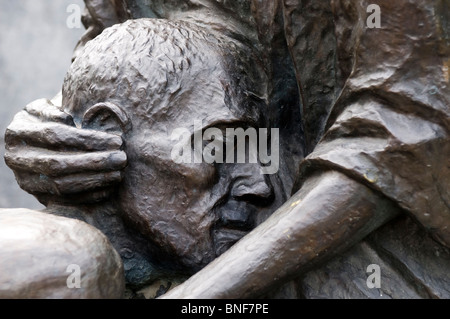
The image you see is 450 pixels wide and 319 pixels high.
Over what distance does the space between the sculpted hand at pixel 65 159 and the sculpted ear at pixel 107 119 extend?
0.05 m

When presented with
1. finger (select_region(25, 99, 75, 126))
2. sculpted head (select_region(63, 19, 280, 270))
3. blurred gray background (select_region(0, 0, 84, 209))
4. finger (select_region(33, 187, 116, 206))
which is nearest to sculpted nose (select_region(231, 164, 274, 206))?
sculpted head (select_region(63, 19, 280, 270))

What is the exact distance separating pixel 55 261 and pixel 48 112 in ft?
1.78

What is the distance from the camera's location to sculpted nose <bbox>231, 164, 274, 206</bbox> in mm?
1869

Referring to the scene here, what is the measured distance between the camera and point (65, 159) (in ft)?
5.76

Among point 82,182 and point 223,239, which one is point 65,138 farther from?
point 223,239

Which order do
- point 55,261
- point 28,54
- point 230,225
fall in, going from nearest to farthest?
point 55,261 → point 230,225 → point 28,54

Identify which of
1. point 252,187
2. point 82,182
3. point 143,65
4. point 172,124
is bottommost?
point 252,187

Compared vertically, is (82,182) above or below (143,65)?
below

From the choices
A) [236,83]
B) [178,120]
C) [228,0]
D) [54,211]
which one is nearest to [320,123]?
[236,83]

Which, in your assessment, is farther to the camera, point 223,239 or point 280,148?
point 280,148

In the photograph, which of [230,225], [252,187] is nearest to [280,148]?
[252,187]

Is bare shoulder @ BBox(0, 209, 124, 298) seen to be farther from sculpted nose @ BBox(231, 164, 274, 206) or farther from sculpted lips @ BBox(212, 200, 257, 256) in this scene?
sculpted nose @ BBox(231, 164, 274, 206)

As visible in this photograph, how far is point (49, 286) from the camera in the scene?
148 centimetres

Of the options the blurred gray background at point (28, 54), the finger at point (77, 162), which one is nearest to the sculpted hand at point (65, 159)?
the finger at point (77, 162)
